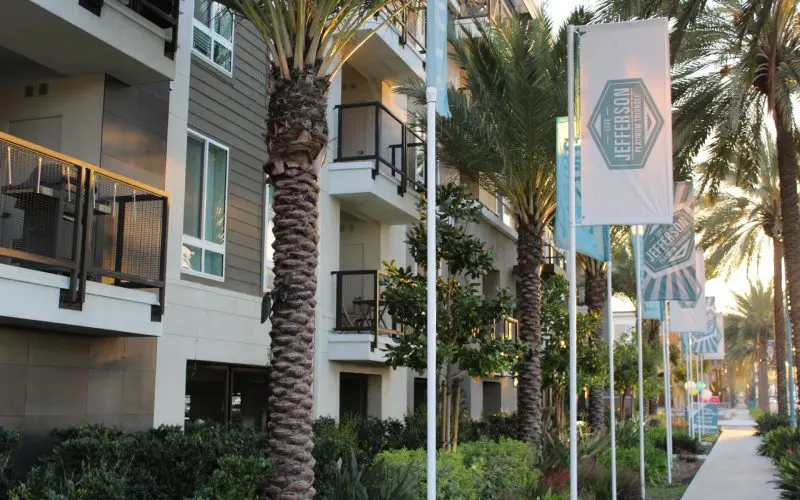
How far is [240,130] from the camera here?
49.2 feet

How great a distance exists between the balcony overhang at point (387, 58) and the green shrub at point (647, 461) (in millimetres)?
9986

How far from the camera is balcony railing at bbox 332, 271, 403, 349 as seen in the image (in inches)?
655

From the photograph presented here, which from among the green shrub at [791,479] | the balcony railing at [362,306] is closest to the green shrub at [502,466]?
the balcony railing at [362,306]

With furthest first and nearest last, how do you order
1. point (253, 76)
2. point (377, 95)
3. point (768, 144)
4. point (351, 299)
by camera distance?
point (768, 144)
point (377, 95)
point (351, 299)
point (253, 76)

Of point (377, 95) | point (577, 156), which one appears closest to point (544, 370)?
point (377, 95)

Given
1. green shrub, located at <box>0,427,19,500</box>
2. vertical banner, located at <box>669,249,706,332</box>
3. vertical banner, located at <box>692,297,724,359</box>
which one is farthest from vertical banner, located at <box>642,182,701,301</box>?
vertical banner, located at <box>692,297,724,359</box>

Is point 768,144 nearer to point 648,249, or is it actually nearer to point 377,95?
point 648,249

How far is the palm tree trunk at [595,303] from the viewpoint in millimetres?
26078

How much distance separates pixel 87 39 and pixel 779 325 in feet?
106

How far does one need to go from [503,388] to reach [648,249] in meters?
12.2

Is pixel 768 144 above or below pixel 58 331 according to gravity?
above

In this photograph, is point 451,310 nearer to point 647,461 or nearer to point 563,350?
point 563,350

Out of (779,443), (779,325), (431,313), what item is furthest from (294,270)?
(779,325)

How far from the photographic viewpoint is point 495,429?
834 inches
